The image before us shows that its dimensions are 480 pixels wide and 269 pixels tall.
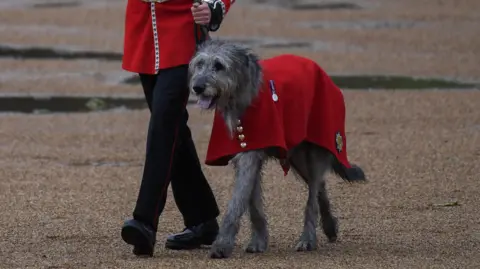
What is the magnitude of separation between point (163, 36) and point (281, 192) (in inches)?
107

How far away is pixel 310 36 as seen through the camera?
19.8 meters

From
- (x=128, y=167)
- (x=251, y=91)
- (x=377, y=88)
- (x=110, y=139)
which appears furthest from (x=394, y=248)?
(x=377, y=88)

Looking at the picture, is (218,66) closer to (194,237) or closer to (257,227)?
(257,227)

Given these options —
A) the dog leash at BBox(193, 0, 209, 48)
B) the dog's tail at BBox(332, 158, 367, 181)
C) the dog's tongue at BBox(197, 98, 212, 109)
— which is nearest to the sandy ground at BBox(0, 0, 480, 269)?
the dog's tail at BBox(332, 158, 367, 181)

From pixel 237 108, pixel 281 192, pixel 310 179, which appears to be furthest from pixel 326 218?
pixel 281 192

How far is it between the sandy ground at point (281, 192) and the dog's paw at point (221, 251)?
5cm

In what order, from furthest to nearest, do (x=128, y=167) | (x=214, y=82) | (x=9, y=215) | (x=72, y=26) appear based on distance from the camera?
(x=72, y=26) < (x=128, y=167) < (x=9, y=215) < (x=214, y=82)

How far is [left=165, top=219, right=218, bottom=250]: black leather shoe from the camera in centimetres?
745

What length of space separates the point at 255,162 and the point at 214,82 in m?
0.51

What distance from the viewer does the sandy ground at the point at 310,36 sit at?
16594mm

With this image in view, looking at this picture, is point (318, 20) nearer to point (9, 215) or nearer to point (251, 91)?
point (9, 215)

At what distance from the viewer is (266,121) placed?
6887mm

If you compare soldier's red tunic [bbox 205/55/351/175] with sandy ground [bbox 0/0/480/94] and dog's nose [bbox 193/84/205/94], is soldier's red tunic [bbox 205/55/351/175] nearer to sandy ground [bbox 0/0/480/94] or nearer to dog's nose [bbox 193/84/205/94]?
Answer: dog's nose [bbox 193/84/205/94]

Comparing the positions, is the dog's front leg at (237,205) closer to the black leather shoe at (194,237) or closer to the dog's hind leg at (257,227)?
the dog's hind leg at (257,227)
